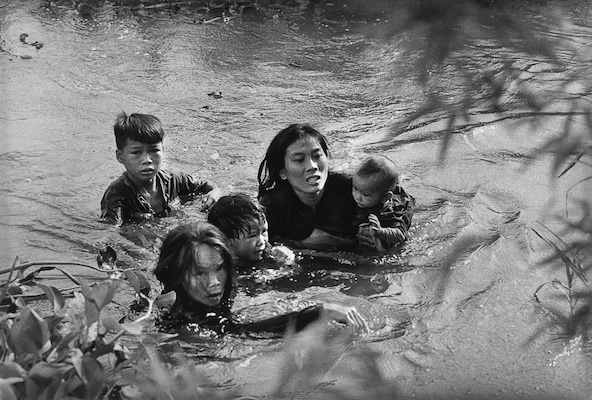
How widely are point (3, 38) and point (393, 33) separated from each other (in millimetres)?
9847

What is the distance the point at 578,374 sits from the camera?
15.2ft

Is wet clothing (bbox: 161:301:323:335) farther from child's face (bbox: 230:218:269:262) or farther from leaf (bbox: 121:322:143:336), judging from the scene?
leaf (bbox: 121:322:143:336)

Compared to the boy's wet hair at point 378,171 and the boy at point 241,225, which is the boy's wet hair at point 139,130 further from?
the boy's wet hair at point 378,171

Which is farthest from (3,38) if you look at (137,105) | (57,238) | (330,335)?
(330,335)

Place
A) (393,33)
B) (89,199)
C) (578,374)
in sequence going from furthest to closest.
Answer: (89,199), (578,374), (393,33)

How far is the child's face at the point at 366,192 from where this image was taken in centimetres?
615

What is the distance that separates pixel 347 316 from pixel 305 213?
1563mm

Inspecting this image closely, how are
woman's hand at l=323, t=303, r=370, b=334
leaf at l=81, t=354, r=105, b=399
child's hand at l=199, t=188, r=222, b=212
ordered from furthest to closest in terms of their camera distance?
1. child's hand at l=199, t=188, r=222, b=212
2. woman's hand at l=323, t=303, r=370, b=334
3. leaf at l=81, t=354, r=105, b=399

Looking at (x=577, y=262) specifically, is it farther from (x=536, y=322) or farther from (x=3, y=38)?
(x=3, y=38)

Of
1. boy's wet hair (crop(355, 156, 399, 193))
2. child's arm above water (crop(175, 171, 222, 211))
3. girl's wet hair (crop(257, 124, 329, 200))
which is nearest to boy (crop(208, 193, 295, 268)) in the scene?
girl's wet hair (crop(257, 124, 329, 200))

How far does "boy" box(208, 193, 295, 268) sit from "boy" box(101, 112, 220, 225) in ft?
3.60

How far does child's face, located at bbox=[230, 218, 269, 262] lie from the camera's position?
5668 mm

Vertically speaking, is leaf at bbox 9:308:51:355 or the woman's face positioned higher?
leaf at bbox 9:308:51:355

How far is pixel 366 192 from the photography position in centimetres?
618
